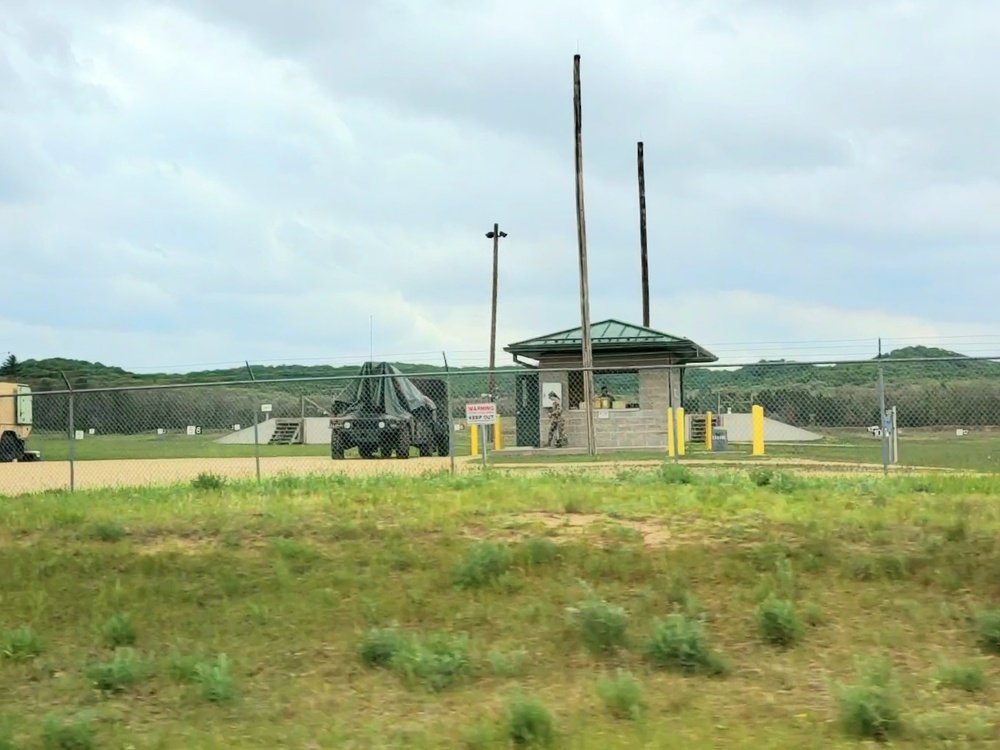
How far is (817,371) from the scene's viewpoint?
1728cm

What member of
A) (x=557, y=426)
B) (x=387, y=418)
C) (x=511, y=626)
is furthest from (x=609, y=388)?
(x=511, y=626)

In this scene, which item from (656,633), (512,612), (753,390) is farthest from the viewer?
(753,390)

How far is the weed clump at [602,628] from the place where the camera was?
22.2 ft

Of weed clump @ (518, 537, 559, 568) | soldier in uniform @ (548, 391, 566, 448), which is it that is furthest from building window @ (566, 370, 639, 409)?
weed clump @ (518, 537, 559, 568)

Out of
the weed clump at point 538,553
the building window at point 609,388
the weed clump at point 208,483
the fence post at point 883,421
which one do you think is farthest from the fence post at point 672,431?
the building window at point 609,388

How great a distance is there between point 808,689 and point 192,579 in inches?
184

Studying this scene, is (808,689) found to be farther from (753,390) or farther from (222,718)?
(753,390)

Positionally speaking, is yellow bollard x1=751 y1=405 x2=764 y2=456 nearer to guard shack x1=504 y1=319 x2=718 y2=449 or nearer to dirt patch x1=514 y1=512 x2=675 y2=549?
guard shack x1=504 y1=319 x2=718 y2=449

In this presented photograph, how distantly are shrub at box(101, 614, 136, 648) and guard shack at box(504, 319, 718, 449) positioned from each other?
19588mm

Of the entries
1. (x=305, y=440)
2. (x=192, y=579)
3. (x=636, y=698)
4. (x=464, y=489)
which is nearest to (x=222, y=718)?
(x=636, y=698)

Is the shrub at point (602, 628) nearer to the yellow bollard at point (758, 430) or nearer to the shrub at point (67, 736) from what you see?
the shrub at point (67, 736)

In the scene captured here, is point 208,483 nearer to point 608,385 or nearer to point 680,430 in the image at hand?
point 680,430

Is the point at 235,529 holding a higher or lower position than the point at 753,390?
lower

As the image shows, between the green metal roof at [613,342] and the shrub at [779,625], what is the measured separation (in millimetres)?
26970
